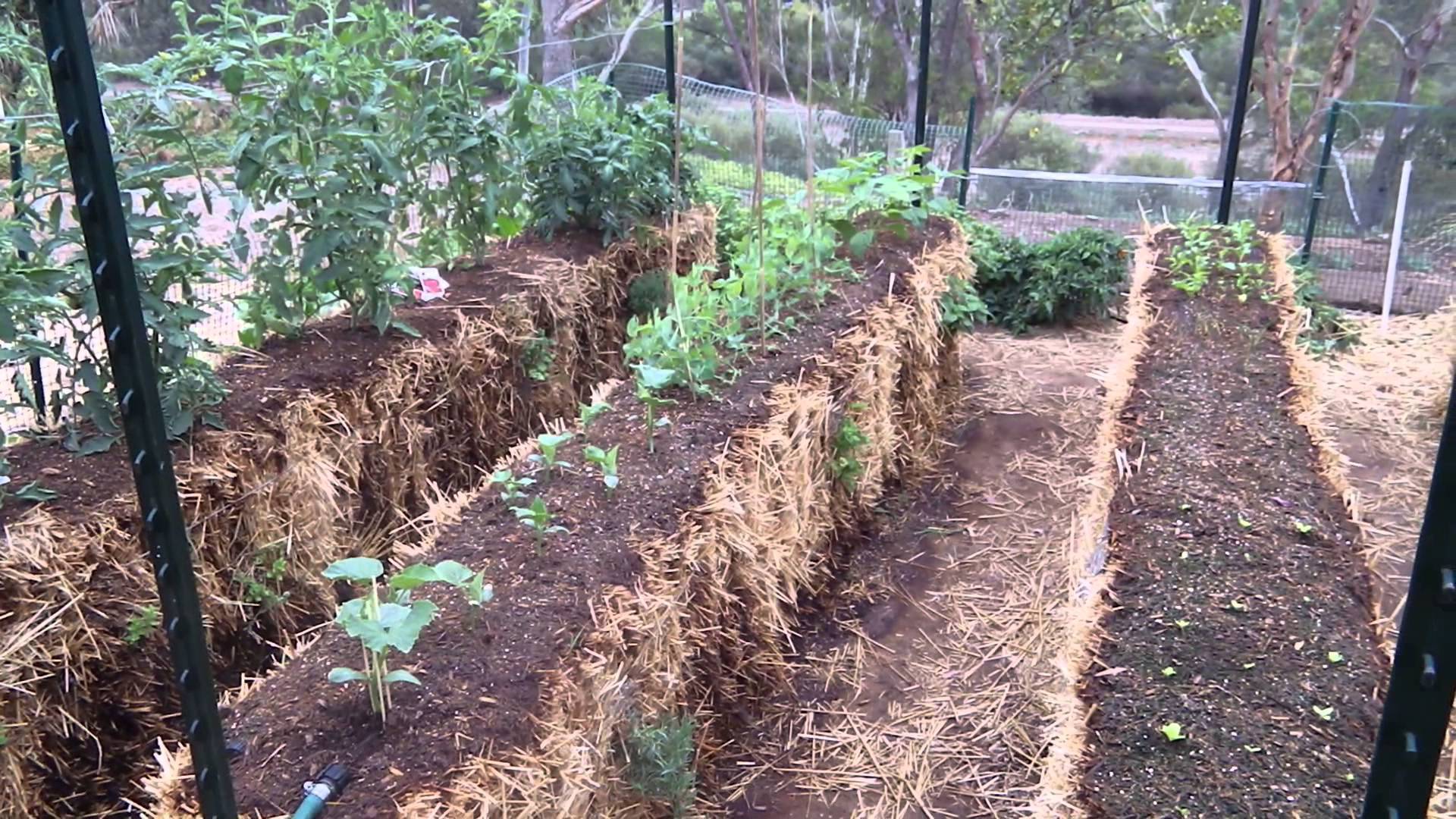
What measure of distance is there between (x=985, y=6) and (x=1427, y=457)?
8.13 meters

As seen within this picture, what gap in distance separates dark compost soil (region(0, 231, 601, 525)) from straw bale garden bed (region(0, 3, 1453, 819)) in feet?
0.05

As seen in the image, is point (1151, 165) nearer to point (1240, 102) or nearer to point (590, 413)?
point (1240, 102)

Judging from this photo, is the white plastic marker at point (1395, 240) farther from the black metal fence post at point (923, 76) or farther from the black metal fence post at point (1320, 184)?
the black metal fence post at point (923, 76)

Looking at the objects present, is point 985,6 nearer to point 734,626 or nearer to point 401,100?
point 401,100

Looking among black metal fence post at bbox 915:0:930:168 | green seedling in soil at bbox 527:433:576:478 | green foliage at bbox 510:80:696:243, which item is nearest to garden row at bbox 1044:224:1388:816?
green seedling in soil at bbox 527:433:576:478

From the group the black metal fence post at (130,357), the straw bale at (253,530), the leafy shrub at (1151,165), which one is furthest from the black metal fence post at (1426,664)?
the leafy shrub at (1151,165)

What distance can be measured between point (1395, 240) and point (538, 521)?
5451 mm

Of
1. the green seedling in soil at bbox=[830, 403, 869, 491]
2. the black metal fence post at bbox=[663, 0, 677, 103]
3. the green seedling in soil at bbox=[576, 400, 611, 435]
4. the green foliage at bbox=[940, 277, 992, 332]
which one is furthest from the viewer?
the black metal fence post at bbox=[663, 0, 677, 103]

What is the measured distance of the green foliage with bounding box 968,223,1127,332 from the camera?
565cm

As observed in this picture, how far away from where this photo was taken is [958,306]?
4.15 m

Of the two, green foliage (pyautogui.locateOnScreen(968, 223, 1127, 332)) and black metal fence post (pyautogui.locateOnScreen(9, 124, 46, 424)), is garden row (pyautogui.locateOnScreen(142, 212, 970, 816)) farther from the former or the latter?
green foliage (pyautogui.locateOnScreen(968, 223, 1127, 332))

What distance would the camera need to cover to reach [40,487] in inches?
91.0

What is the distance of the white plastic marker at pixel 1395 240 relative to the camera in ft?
18.2

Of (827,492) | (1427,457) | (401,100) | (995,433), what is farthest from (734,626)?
(1427,457)
